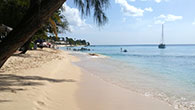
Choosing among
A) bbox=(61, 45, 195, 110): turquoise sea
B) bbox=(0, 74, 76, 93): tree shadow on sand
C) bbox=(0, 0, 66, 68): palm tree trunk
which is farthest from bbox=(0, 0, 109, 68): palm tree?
bbox=(61, 45, 195, 110): turquoise sea

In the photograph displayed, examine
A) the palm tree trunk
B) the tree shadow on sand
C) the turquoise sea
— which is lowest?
the turquoise sea

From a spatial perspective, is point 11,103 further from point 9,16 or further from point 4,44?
point 9,16

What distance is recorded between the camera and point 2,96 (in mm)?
3289

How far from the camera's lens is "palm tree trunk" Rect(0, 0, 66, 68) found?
84.7 inches

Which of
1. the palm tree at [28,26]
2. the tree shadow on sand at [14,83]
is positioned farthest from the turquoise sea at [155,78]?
the palm tree at [28,26]

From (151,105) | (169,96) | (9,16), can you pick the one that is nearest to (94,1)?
(151,105)

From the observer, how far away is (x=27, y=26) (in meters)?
2.17

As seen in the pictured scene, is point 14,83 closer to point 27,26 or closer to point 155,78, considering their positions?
point 27,26

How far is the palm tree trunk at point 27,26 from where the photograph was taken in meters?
2.15

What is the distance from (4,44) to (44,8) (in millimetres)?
800

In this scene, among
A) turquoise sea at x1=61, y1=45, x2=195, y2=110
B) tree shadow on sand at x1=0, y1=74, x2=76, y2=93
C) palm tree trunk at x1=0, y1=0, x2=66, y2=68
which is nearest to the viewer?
palm tree trunk at x1=0, y1=0, x2=66, y2=68

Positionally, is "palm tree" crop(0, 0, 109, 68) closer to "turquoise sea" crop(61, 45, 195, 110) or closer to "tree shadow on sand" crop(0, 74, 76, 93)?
"tree shadow on sand" crop(0, 74, 76, 93)

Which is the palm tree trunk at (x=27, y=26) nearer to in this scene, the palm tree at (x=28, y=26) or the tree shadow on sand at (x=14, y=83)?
the palm tree at (x=28, y=26)

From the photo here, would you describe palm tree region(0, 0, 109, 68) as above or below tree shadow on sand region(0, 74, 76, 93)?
above
